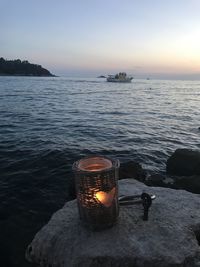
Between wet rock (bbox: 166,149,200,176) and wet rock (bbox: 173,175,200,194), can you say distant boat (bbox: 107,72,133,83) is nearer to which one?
wet rock (bbox: 166,149,200,176)

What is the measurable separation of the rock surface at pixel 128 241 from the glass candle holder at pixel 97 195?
0.56 ft

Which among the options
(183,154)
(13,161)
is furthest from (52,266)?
(13,161)

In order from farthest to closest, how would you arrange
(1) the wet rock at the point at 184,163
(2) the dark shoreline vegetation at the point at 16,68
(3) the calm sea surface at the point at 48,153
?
(2) the dark shoreline vegetation at the point at 16,68
(1) the wet rock at the point at 184,163
(3) the calm sea surface at the point at 48,153

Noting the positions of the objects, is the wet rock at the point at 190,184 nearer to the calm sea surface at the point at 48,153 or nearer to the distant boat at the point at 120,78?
the calm sea surface at the point at 48,153

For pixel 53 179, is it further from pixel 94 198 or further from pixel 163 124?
pixel 163 124

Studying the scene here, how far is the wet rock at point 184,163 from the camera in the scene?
10.5 m

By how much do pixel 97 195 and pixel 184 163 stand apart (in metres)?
6.84

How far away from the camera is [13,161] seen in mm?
12398

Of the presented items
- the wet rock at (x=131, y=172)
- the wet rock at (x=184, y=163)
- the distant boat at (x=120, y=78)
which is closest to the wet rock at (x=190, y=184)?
the wet rock at (x=131, y=172)

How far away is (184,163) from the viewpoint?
10922 millimetres

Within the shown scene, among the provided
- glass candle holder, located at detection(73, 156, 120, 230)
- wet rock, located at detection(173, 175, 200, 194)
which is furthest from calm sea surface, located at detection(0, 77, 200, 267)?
wet rock, located at detection(173, 175, 200, 194)

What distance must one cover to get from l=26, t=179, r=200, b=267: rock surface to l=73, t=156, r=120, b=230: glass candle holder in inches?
Answer: 6.7

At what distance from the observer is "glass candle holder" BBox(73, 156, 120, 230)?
4711 mm

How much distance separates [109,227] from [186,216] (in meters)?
1.37
